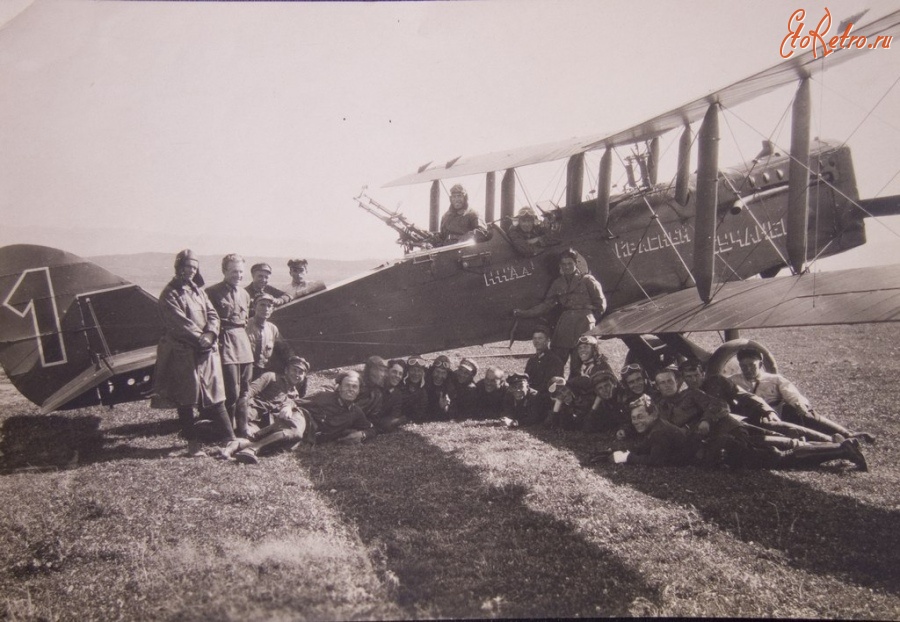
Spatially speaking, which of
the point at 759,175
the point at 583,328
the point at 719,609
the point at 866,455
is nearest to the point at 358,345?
the point at 583,328

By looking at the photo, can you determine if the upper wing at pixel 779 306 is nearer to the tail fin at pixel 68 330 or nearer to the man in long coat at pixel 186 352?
the man in long coat at pixel 186 352

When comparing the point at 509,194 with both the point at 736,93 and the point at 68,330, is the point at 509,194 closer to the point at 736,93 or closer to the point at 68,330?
the point at 736,93

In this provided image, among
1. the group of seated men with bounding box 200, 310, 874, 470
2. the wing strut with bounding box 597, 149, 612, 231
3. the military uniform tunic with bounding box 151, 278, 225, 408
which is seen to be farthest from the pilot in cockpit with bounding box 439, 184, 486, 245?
the military uniform tunic with bounding box 151, 278, 225, 408

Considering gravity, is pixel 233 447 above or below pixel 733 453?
below

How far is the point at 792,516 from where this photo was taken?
10.5 feet

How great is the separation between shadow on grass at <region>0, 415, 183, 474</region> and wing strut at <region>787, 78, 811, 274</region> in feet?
20.5

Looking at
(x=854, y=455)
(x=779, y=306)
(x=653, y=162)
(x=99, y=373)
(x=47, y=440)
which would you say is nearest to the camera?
(x=854, y=455)

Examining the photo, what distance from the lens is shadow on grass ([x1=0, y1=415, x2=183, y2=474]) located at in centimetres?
459

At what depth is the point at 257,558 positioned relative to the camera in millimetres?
2734

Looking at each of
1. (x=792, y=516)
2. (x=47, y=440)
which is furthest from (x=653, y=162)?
(x=47, y=440)

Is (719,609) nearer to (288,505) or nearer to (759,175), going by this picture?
(288,505)

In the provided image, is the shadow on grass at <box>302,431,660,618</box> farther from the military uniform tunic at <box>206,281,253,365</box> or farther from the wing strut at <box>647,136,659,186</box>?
the wing strut at <box>647,136,659,186</box>

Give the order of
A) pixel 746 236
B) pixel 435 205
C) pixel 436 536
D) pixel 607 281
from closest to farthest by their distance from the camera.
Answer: pixel 436 536
pixel 607 281
pixel 746 236
pixel 435 205

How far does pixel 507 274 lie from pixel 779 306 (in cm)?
279
